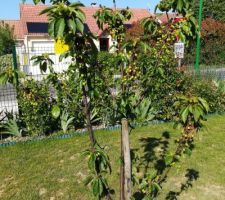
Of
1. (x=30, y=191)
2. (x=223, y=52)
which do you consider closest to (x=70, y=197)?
(x=30, y=191)

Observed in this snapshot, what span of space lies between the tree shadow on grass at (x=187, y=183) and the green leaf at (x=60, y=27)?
340 cm

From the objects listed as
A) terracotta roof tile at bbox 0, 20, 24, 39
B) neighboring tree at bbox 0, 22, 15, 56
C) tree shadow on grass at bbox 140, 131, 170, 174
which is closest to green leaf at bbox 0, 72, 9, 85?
tree shadow on grass at bbox 140, 131, 170, 174

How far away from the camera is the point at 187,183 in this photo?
17.1 feet

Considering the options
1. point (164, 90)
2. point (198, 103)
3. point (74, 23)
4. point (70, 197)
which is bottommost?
point (70, 197)

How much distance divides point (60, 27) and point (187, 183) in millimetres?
3836

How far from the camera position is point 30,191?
5191 mm

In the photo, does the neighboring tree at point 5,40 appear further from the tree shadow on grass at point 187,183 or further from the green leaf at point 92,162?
the green leaf at point 92,162

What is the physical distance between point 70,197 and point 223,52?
12.6 m

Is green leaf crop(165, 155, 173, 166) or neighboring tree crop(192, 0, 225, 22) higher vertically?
neighboring tree crop(192, 0, 225, 22)

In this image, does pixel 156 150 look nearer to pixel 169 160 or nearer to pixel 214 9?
pixel 169 160

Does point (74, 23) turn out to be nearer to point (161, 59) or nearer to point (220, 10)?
point (161, 59)

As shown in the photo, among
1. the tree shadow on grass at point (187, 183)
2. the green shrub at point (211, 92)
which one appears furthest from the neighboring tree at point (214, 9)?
the tree shadow on grass at point (187, 183)

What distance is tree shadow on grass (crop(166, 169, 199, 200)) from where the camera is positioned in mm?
4852

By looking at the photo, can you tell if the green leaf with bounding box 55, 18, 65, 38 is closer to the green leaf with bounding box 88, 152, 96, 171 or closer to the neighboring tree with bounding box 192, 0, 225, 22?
the green leaf with bounding box 88, 152, 96, 171
